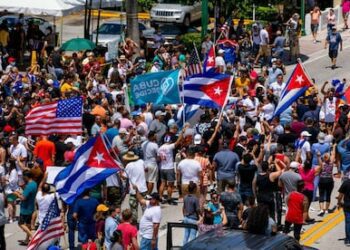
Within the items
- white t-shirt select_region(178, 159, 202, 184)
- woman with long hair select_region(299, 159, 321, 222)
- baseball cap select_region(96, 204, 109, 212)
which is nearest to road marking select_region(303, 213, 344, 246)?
woman with long hair select_region(299, 159, 321, 222)

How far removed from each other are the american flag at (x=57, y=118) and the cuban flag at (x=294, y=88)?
5.53 meters

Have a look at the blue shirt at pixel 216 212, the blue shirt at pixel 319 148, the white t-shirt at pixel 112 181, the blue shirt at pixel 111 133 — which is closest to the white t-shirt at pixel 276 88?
the blue shirt at pixel 319 148

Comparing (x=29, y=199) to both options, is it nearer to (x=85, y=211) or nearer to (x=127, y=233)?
(x=85, y=211)

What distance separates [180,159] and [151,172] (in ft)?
2.61

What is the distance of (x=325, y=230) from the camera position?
23406 mm

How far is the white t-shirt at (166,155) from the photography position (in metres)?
24.7

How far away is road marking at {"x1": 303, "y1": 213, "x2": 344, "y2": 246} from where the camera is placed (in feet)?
74.0

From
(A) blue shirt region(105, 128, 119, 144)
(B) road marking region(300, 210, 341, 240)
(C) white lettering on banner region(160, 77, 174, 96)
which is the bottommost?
(B) road marking region(300, 210, 341, 240)

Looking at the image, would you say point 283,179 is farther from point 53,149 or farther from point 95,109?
point 95,109

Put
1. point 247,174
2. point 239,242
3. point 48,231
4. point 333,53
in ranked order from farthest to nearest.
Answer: point 333,53 → point 247,174 → point 48,231 → point 239,242

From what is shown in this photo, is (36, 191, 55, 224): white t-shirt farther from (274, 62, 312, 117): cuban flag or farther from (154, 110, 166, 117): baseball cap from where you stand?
(274, 62, 312, 117): cuban flag

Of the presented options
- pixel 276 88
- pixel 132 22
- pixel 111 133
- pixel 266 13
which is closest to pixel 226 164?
pixel 111 133

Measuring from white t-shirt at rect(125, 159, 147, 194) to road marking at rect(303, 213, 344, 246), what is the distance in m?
3.27

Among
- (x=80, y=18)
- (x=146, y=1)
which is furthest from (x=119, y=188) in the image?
(x=80, y=18)
